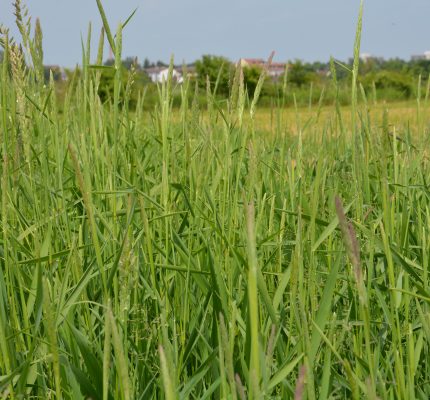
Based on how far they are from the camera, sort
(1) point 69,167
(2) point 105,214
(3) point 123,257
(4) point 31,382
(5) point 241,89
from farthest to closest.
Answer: (1) point 69,167, (2) point 105,214, (5) point 241,89, (4) point 31,382, (3) point 123,257

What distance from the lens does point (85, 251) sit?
111cm

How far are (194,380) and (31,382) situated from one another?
0.21m

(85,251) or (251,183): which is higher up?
(251,183)

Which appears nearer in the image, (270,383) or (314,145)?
(270,383)

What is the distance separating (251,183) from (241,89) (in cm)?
27

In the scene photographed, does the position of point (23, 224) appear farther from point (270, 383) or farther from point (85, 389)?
point (270, 383)

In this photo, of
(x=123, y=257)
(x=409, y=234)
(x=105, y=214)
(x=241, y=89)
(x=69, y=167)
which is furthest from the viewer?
(x=69, y=167)

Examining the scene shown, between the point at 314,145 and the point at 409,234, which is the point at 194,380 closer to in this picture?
the point at 409,234

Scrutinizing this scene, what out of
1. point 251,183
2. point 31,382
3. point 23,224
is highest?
point 251,183

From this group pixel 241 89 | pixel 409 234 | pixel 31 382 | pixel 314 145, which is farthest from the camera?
pixel 314 145

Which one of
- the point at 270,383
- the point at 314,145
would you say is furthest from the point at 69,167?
the point at 314,145

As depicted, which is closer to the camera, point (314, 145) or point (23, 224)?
point (23, 224)

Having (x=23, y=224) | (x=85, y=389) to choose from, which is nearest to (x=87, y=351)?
(x=85, y=389)

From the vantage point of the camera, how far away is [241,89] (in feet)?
2.95
